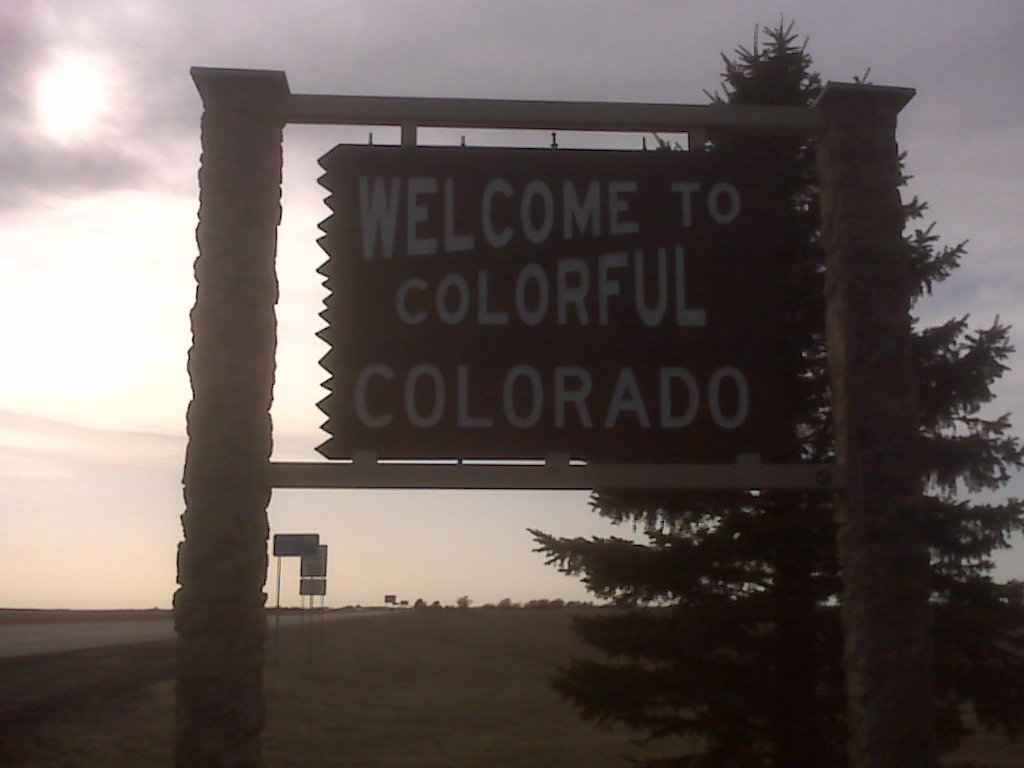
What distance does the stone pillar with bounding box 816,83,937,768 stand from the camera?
7098 mm

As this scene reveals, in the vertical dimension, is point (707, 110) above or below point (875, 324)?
above

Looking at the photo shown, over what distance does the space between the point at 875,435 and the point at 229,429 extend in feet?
14.9

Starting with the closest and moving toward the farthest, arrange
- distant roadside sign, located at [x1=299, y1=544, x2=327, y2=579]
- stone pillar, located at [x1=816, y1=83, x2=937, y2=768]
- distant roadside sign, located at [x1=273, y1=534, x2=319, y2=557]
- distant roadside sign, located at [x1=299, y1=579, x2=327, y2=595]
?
stone pillar, located at [x1=816, y1=83, x2=937, y2=768]
distant roadside sign, located at [x1=273, y1=534, x2=319, y2=557]
distant roadside sign, located at [x1=299, y1=544, x2=327, y2=579]
distant roadside sign, located at [x1=299, y1=579, x2=327, y2=595]

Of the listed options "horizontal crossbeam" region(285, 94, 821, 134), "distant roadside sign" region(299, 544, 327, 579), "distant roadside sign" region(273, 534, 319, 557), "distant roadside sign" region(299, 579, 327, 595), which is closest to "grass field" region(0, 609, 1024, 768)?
"distant roadside sign" region(299, 579, 327, 595)

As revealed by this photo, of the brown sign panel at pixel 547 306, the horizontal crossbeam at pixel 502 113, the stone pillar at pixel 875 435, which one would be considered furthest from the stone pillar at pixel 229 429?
the stone pillar at pixel 875 435

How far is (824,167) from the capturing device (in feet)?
26.7

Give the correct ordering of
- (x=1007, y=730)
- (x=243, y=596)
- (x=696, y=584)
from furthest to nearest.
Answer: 1. (x=696, y=584)
2. (x=1007, y=730)
3. (x=243, y=596)

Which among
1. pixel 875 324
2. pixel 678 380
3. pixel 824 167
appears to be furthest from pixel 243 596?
pixel 824 167

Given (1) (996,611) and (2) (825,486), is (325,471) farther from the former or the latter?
(1) (996,611)

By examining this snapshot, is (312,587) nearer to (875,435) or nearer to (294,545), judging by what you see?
(294,545)

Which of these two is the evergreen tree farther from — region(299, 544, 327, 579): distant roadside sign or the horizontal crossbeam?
region(299, 544, 327, 579): distant roadside sign

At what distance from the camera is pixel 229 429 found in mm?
7109

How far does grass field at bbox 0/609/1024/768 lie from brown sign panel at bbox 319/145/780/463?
5.87 meters

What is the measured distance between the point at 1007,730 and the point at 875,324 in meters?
5.37
